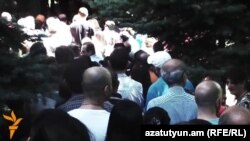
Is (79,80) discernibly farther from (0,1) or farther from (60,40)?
(60,40)

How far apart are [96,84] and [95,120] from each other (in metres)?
0.49

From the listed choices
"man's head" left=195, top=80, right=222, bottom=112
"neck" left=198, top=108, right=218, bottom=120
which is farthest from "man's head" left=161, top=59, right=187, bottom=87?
"neck" left=198, top=108, right=218, bottom=120

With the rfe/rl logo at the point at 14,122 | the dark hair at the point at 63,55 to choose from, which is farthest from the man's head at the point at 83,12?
the rfe/rl logo at the point at 14,122

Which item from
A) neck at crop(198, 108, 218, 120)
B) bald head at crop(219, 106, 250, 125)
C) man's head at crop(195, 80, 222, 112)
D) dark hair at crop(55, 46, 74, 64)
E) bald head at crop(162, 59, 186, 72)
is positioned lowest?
bald head at crop(219, 106, 250, 125)

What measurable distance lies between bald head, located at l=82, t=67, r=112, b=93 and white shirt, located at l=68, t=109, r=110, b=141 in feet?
0.89

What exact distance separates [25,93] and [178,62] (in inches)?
96.8

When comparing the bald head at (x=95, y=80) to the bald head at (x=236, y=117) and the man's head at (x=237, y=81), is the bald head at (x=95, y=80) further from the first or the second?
the man's head at (x=237, y=81)

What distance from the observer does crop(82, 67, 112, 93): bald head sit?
5.82 meters

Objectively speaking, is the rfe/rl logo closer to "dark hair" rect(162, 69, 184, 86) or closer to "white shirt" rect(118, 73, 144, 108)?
"dark hair" rect(162, 69, 184, 86)

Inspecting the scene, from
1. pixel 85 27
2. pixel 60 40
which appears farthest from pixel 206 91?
pixel 85 27

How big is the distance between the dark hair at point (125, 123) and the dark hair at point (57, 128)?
14.2 inches

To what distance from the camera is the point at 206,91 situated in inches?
239

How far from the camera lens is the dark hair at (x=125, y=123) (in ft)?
15.3

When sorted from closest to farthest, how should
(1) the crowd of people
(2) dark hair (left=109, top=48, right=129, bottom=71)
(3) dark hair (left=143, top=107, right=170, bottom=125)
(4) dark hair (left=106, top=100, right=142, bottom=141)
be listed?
(1) the crowd of people
(4) dark hair (left=106, top=100, right=142, bottom=141)
(3) dark hair (left=143, top=107, right=170, bottom=125)
(2) dark hair (left=109, top=48, right=129, bottom=71)
